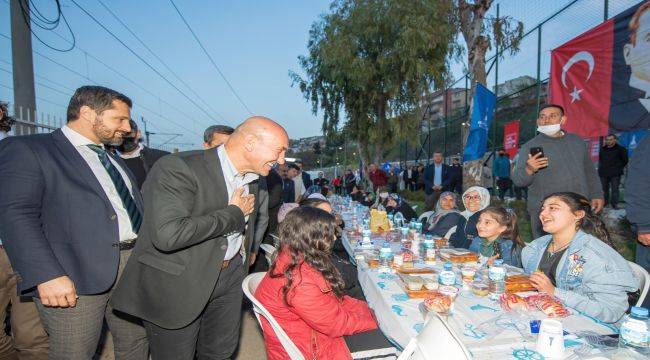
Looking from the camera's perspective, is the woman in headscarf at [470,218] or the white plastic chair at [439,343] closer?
the white plastic chair at [439,343]

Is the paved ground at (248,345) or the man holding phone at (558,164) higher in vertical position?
the man holding phone at (558,164)

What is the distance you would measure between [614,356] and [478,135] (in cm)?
625

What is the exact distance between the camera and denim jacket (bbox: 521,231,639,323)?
1750 millimetres

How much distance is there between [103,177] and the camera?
1.89m

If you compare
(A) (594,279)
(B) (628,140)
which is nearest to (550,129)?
(A) (594,279)

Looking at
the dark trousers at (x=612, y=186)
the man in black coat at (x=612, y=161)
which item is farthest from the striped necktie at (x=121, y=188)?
the dark trousers at (x=612, y=186)

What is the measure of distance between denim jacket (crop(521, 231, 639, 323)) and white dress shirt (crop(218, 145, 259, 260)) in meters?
1.75

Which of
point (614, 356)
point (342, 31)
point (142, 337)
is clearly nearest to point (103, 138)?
point (142, 337)

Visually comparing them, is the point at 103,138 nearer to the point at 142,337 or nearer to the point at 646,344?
the point at 142,337

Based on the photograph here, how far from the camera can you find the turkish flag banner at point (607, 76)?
482 centimetres

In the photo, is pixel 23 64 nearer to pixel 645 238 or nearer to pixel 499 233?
pixel 499 233

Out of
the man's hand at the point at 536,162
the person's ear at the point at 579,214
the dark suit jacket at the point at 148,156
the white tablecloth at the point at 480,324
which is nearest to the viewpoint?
the white tablecloth at the point at 480,324

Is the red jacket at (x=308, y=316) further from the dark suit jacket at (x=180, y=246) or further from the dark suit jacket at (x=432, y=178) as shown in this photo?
the dark suit jacket at (x=432, y=178)

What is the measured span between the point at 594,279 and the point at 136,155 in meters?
3.36
